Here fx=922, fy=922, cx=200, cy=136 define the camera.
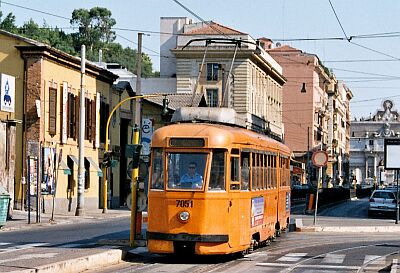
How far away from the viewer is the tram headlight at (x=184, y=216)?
19609 mm

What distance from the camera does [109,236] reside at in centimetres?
2861

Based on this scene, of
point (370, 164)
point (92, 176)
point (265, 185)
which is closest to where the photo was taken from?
point (265, 185)

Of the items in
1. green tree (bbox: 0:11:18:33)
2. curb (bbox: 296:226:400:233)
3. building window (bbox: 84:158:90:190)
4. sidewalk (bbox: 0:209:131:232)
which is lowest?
curb (bbox: 296:226:400:233)

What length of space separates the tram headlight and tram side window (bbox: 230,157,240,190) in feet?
4.04

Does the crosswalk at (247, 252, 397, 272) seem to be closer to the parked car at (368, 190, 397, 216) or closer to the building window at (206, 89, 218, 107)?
the parked car at (368, 190, 397, 216)

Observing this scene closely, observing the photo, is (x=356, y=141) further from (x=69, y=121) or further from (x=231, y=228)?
(x=231, y=228)

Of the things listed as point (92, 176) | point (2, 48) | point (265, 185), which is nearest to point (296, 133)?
point (92, 176)

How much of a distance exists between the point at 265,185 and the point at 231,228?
4100 millimetres

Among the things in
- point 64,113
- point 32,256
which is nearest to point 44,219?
point 64,113

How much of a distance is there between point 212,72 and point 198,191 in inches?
2570

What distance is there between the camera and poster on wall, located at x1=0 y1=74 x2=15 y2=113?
41.6 m

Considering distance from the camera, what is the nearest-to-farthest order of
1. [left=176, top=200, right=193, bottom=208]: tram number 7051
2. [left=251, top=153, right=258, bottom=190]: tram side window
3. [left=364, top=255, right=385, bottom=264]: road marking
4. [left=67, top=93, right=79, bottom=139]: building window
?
[left=176, top=200, right=193, bottom=208]: tram number 7051 < [left=251, top=153, right=258, bottom=190]: tram side window < [left=364, top=255, right=385, bottom=264]: road marking < [left=67, top=93, right=79, bottom=139]: building window

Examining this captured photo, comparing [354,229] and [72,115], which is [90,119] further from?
[354,229]

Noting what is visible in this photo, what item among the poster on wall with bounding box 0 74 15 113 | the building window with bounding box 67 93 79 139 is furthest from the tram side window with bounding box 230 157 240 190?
the building window with bounding box 67 93 79 139
